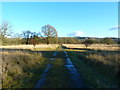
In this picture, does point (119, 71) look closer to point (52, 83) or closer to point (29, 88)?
point (52, 83)

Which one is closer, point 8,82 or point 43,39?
point 8,82

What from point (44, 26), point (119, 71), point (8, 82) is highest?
point (44, 26)

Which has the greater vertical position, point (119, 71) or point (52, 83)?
point (119, 71)

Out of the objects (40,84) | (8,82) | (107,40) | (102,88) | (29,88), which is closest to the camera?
(102,88)

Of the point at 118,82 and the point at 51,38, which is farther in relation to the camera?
the point at 51,38

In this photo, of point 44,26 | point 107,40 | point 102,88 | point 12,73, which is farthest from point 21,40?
point 102,88

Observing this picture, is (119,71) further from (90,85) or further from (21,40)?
(21,40)

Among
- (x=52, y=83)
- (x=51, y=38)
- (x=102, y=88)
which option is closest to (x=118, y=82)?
(x=102, y=88)

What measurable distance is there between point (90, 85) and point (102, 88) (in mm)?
614

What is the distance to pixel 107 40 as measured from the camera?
173ft

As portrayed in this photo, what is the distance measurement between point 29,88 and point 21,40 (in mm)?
64572

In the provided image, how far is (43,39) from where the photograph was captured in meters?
58.5

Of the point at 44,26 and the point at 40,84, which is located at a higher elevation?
the point at 44,26

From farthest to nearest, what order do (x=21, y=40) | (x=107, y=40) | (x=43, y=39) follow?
(x=21, y=40)
(x=43, y=39)
(x=107, y=40)
